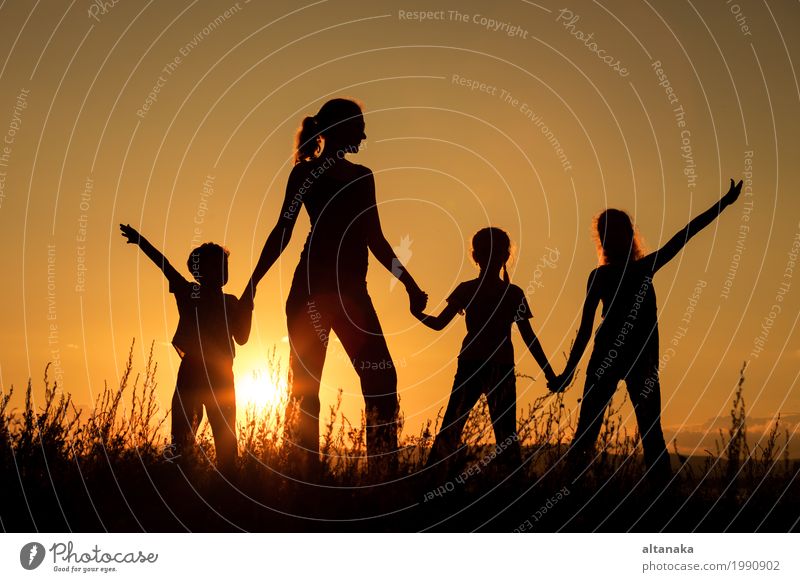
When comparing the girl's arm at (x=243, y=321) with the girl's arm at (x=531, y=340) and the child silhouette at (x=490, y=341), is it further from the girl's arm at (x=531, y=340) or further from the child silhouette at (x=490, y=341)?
the girl's arm at (x=531, y=340)

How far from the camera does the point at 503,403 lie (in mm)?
10227

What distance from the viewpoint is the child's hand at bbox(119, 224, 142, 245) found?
10.1 m

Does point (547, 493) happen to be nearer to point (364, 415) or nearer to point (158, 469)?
point (364, 415)

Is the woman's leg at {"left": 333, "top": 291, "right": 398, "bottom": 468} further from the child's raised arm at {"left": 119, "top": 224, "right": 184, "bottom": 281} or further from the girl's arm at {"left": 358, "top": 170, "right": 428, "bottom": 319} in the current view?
the child's raised arm at {"left": 119, "top": 224, "right": 184, "bottom": 281}

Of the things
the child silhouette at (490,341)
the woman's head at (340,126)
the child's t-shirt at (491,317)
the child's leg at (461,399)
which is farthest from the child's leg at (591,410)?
the woman's head at (340,126)

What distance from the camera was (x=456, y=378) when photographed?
33.7 ft

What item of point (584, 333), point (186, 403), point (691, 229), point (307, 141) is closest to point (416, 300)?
point (584, 333)

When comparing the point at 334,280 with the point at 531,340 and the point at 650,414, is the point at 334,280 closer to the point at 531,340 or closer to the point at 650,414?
the point at 531,340

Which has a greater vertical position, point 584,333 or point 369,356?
point 584,333

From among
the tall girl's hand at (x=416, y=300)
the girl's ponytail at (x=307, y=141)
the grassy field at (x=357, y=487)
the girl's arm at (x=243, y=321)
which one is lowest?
the grassy field at (x=357, y=487)

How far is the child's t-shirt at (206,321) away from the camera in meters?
10.3

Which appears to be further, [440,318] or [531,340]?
[440,318]

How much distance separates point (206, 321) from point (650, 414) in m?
4.19
